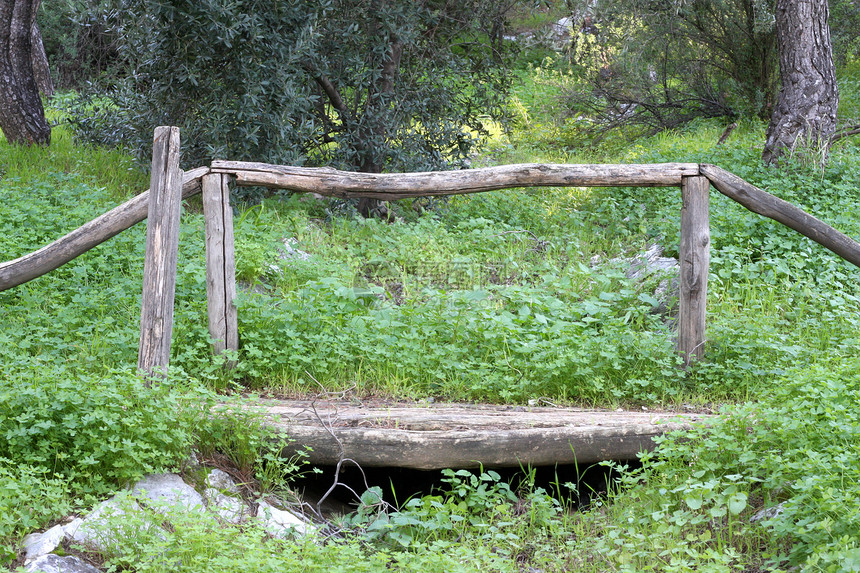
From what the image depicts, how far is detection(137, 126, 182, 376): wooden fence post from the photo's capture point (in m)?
4.28

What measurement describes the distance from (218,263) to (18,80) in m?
5.86

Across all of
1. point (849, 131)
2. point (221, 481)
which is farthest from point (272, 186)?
point (849, 131)

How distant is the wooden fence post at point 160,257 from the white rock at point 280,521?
99cm

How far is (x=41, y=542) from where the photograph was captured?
3141mm

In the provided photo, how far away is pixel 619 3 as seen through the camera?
39.0 ft

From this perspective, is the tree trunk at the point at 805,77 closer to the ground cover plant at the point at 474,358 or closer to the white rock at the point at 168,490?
the ground cover plant at the point at 474,358

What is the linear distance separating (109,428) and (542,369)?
8.72 feet

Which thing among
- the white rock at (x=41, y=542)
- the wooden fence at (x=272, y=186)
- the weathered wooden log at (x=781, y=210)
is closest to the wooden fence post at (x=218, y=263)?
the wooden fence at (x=272, y=186)

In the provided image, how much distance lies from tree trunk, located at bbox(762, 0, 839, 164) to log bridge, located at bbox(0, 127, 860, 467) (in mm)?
4096

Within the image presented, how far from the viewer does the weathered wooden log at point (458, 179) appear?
5.23 m

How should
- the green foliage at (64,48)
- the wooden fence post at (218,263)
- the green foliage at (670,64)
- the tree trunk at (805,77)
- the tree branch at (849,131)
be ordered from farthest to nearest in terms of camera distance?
the green foliage at (64,48) < the green foliage at (670,64) < the tree branch at (849,131) < the tree trunk at (805,77) < the wooden fence post at (218,263)

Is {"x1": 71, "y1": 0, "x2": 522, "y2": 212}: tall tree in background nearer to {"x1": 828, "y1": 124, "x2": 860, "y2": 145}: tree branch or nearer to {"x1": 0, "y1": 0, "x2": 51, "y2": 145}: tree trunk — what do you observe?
{"x1": 0, "y1": 0, "x2": 51, "y2": 145}: tree trunk

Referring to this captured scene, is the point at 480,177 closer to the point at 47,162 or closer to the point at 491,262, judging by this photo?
the point at 491,262

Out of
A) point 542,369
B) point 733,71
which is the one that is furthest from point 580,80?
point 542,369
